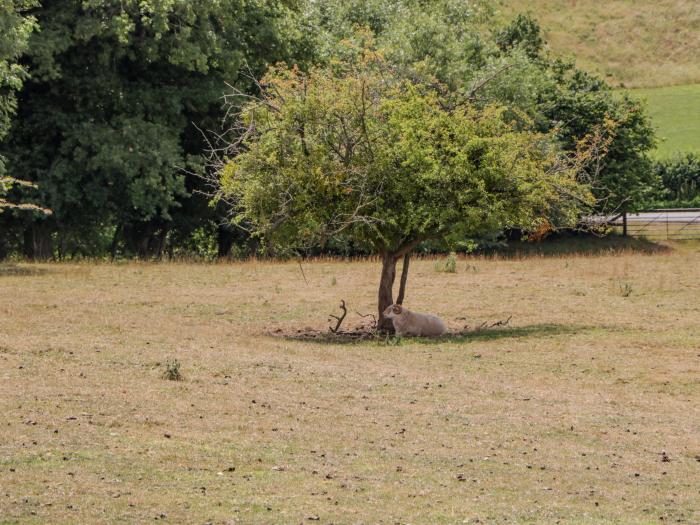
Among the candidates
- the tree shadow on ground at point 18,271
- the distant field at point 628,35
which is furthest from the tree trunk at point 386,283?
the distant field at point 628,35

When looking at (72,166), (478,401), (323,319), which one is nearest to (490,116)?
(323,319)

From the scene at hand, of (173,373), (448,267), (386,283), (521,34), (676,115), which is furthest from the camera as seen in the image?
(676,115)

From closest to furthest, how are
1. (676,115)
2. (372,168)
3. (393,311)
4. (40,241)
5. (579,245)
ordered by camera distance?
(372,168) < (393,311) < (40,241) < (579,245) < (676,115)

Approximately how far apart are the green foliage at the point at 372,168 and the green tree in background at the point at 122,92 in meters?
13.9

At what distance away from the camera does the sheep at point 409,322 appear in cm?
2822

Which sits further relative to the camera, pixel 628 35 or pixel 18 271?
pixel 628 35

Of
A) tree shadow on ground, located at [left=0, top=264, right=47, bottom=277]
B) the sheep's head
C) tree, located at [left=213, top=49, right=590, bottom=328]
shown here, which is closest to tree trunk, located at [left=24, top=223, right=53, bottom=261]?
tree shadow on ground, located at [left=0, top=264, right=47, bottom=277]

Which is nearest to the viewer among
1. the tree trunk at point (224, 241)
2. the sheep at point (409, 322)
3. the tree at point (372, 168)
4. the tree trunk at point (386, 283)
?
the tree at point (372, 168)

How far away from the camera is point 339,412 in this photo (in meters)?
18.6

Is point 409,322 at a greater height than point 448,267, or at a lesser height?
lesser

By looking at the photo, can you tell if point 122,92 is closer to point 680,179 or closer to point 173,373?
point 173,373

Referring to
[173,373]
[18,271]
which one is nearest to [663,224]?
[18,271]

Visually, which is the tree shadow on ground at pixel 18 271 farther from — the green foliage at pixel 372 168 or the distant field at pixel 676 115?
the distant field at pixel 676 115

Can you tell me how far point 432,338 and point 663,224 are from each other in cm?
4060
